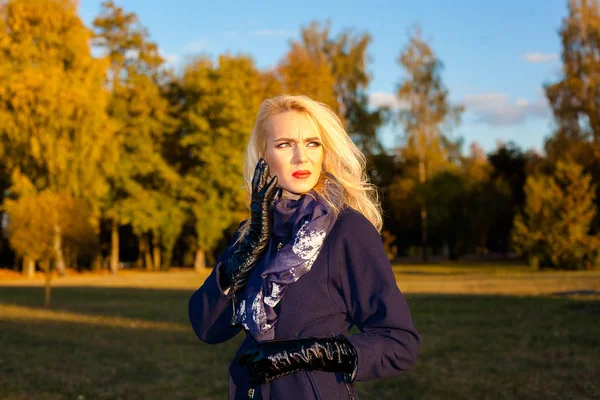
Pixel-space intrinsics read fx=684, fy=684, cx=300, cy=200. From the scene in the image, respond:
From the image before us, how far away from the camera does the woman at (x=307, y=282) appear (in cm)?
223

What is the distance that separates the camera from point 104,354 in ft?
37.4

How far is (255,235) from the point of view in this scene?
2.51 metres

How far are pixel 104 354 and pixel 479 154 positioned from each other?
106 metres

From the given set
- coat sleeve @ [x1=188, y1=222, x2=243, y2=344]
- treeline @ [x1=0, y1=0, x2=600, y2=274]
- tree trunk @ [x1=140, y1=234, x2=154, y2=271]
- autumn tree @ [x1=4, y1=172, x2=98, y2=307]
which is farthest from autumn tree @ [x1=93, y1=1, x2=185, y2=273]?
coat sleeve @ [x1=188, y1=222, x2=243, y2=344]

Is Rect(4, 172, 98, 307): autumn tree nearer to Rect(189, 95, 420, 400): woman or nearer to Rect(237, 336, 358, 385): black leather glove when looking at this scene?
Rect(189, 95, 420, 400): woman

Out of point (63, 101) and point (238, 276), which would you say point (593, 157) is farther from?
point (238, 276)

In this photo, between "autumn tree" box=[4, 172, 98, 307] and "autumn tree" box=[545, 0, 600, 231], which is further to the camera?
"autumn tree" box=[545, 0, 600, 231]

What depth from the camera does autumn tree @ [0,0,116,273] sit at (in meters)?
36.0

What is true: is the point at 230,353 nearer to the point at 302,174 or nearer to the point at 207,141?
the point at 302,174

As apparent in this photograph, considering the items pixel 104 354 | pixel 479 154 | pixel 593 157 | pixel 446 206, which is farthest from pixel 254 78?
pixel 479 154

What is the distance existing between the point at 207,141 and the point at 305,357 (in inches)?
1684

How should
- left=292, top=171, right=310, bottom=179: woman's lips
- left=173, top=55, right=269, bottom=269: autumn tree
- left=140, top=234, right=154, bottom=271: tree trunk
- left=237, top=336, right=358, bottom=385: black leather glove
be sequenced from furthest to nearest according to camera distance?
1. left=140, top=234, right=154, bottom=271: tree trunk
2. left=173, top=55, right=269, bottom=269: autumn tree
3. left=292, top=171, right=310, bottom=179: woman's lips
4. left=237, top=336, right=358, bottom=385: black leather glove

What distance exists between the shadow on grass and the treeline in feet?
33.8

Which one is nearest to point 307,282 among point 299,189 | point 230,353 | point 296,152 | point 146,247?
point 299,189
